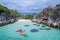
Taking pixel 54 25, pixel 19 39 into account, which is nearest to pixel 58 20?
pixel 54 25

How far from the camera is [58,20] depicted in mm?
13750

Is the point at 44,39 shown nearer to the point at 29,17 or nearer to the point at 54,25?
the point at 54,25

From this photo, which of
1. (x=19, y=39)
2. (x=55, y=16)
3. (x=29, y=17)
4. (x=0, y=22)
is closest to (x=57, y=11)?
(x=55, y=16)

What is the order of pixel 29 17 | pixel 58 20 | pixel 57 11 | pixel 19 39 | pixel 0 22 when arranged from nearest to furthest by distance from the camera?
1. pixel 19 39
2. pixel 58 20
3. pixel 57 11
4. pixel 0 22
5. pixel 29 17

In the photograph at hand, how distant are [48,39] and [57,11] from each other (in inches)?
294

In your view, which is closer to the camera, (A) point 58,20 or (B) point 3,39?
(B) point 3,39

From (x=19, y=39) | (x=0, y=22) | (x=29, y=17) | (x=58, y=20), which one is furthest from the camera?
(x=29, y=17)

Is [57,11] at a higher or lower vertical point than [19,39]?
higher

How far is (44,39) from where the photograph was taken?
7910 millimetres

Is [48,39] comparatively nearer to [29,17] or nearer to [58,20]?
[58,20]

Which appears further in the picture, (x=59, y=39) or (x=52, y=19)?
(x=52, y=19)

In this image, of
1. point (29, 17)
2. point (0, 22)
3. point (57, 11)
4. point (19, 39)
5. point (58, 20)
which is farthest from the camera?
point (29, 17)

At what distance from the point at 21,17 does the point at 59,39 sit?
22871mm

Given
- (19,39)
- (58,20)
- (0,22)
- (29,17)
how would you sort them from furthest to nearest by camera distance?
(29,17), (0,22), (58,20), (19,39)
